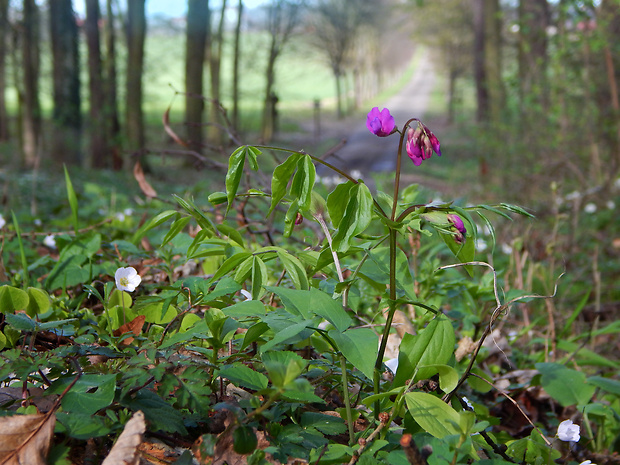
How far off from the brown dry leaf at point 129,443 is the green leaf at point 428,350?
0.56 metres

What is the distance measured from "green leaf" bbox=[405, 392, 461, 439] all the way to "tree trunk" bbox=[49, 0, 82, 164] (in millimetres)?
10510

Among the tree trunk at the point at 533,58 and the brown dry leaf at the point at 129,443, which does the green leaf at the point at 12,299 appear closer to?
the brown dry leaf at the point at 129,443

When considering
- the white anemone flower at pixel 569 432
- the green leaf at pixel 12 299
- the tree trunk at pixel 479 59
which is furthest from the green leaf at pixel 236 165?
the tree trunk at pixel 479 59

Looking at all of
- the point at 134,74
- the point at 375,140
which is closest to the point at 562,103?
the point at 134,74

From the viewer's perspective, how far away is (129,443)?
914mm

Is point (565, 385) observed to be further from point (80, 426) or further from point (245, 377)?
point (80, 426)

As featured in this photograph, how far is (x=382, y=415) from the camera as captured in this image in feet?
3.52

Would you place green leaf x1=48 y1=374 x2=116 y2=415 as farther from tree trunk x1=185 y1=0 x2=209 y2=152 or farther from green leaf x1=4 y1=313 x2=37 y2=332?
tree trunk x1=185 y1=0 x2=209 y2=152

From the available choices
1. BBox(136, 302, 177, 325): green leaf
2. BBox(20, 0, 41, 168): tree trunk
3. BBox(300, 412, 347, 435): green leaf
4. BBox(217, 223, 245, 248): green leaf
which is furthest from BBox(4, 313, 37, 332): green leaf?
BBox(20, 0, 41, 168): tree trunk

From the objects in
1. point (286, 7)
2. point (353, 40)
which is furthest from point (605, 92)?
point (353, 40)

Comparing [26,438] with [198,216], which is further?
[198,216]

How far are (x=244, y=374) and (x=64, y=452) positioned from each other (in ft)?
1.12

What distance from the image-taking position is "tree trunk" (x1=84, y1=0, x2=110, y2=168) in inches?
427

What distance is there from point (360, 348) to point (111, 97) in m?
13.1
